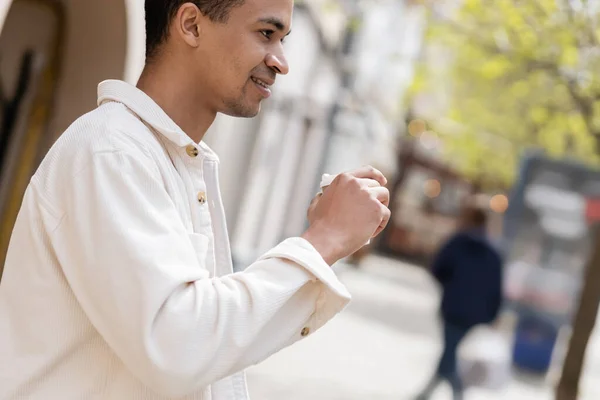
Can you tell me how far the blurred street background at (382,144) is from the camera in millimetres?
5844

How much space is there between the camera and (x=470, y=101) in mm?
30141

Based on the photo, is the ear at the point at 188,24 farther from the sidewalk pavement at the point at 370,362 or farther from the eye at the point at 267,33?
the sidewalk pavement at the point at 370,362

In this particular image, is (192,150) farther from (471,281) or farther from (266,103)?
(266,103)

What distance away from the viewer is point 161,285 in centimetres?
127

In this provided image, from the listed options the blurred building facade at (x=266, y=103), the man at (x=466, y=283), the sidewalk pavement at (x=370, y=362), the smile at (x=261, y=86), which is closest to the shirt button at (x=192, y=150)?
the smile at (x=261, y=86)

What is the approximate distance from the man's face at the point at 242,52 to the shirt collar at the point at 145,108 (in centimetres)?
10

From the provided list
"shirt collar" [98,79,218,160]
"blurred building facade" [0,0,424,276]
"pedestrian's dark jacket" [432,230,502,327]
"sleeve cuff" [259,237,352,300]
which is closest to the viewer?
"sleeve cuff" [259,237,352,300]

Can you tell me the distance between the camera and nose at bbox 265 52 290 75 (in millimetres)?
1583

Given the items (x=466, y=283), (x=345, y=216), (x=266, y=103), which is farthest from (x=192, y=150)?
(x=266, y=103)

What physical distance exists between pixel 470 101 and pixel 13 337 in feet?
96.5

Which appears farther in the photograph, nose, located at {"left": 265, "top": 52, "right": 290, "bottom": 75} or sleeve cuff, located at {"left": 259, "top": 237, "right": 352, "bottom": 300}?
nose, located at {"left": 265, "top": 52, "right": 290, "bottom": 75}

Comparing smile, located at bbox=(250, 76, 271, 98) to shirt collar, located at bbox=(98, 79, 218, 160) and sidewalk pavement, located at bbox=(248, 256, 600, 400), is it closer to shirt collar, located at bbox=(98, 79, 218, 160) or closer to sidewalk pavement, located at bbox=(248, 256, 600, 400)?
shirt collar, located at bbox=(98, 79, 218, 160)

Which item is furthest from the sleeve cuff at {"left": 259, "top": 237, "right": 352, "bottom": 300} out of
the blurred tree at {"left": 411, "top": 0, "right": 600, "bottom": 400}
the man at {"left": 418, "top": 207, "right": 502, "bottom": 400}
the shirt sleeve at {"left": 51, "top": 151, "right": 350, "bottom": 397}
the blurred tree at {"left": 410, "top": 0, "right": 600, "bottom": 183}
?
the man at {"left": 418, "top": 207, "right": 502, "bottom": 400}

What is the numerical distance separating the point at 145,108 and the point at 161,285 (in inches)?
13.8
